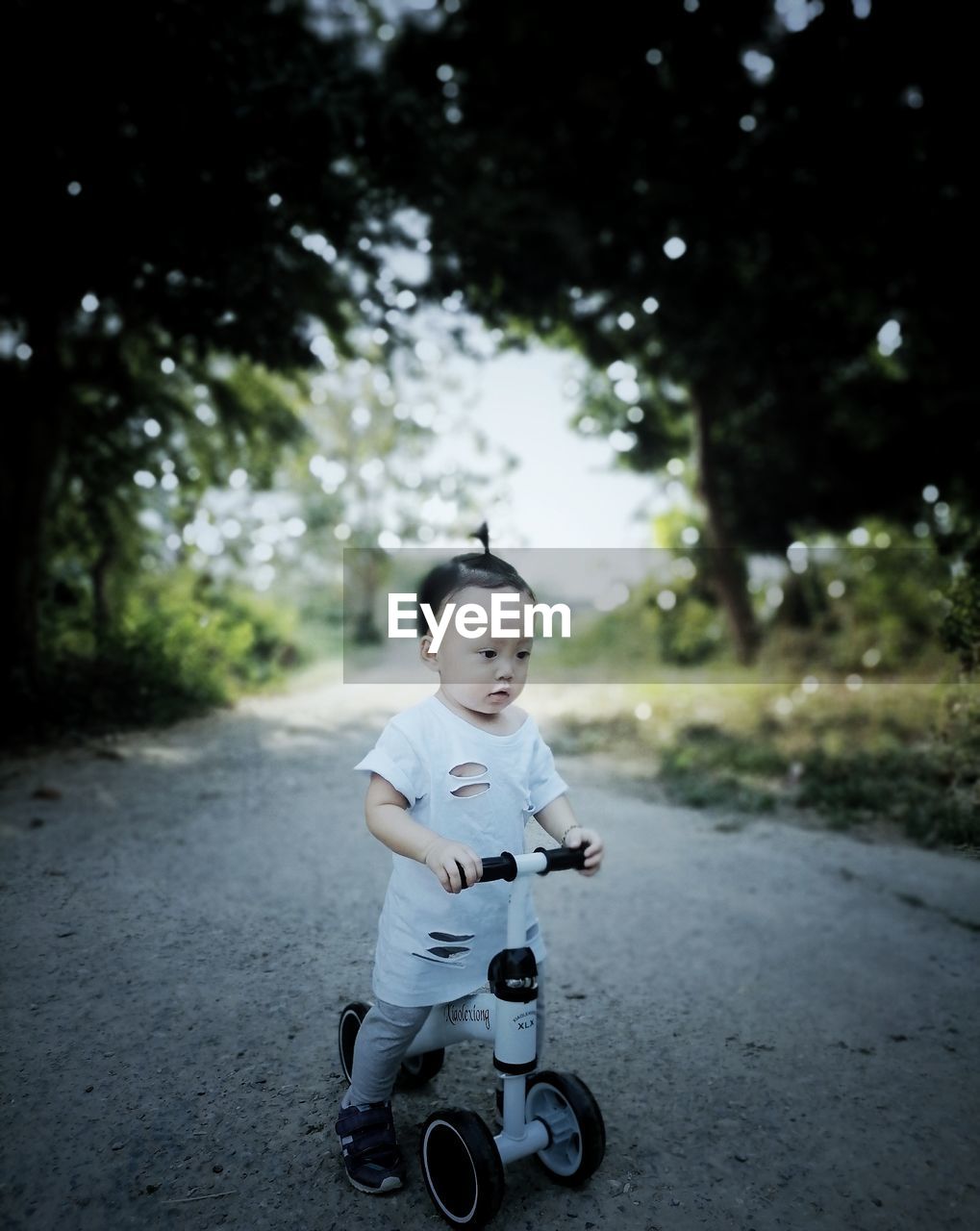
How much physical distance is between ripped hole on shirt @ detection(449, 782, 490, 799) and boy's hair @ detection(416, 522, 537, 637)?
432 mm

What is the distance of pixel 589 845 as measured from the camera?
2.02m

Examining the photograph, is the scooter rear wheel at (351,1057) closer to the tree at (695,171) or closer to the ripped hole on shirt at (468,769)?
the ripped hole on shirt at (468,769)

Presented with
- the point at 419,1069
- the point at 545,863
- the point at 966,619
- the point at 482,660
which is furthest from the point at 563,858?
the point at 966,619

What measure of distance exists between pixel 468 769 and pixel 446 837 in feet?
0.59

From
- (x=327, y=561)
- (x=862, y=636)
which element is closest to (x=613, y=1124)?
(x=862, y=636)

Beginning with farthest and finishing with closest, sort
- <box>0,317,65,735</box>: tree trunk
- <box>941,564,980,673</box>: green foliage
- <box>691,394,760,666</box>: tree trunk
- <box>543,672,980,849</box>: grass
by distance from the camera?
<box>691,394,760,666</box>: tree trunk → <box>0,317,65,735</box>: tree trunk → <box>543,672,980,849</box>: grass → <box>941,564,980,673</box>: green foliage

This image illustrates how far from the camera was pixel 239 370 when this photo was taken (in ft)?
28.3

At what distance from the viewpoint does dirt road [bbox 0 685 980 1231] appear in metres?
1.99

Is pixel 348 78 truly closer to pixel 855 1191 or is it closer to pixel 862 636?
pixel 855 1191

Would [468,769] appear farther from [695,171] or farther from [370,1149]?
[695,171]

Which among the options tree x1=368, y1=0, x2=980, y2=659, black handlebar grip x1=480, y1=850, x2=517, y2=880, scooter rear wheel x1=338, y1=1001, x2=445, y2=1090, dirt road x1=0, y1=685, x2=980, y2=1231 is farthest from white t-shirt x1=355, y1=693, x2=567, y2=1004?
tree x1=368, y1=0, x2=980, y2=659

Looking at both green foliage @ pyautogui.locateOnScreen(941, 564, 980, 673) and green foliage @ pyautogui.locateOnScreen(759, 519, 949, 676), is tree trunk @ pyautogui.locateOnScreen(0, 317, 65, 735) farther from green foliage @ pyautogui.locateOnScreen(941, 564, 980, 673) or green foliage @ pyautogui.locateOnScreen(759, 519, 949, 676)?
green foliage @ pyautogui.locateOnScreen(759, 519, 949, 676)

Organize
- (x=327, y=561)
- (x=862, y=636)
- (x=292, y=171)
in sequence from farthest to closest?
(x=327, y=561)
(x=862, y=636)
(x=292, y=171)

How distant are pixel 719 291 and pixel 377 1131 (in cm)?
996
